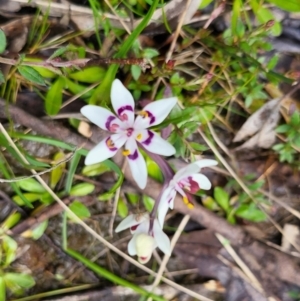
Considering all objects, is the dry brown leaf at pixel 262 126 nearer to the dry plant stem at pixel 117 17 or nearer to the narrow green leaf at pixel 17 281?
the dry plant stem at pixel 117 17

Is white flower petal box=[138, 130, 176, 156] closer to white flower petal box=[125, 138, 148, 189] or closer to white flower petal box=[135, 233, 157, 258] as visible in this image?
white flower petal box=[125, 138, 148, 189]

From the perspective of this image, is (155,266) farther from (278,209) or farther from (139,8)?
(139,8)

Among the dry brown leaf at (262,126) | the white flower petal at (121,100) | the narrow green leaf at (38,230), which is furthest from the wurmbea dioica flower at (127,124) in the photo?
the dry brown leaf at (262,126)

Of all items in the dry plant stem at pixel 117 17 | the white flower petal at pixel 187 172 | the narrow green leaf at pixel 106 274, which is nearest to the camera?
the white flower petal at pixel 187 172

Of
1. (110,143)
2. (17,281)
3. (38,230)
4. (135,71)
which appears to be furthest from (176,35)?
(17,281)

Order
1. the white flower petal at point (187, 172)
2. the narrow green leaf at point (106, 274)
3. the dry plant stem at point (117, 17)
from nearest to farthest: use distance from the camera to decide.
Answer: the white flower petal at point (187, 172) < the dry plant stem at point (117, 17) < the narrow green leaf at point (106, 274)

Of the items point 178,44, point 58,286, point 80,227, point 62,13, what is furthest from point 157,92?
point 58,286
